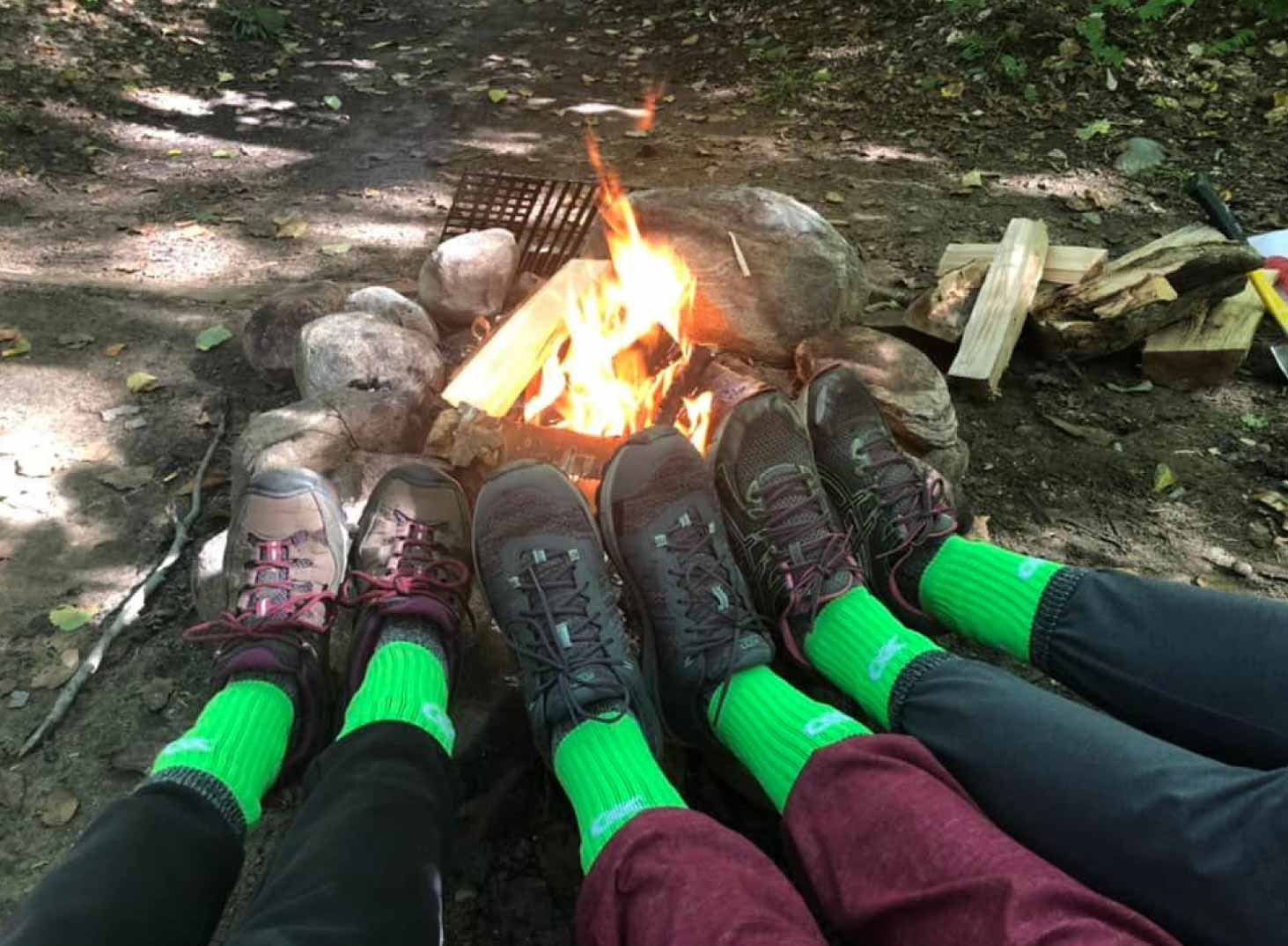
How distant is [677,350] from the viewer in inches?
103

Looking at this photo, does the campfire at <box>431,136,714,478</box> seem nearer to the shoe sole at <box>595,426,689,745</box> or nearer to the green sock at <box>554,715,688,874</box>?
the shoe sole at <box>595,426,689,745</box>

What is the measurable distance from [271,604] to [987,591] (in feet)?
5.30

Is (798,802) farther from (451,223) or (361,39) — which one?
Answer: (361,39)

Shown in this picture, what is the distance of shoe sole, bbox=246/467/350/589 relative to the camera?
2213mm

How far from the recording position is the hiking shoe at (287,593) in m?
1.92

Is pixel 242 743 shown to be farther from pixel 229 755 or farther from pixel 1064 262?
pixel 1064 262

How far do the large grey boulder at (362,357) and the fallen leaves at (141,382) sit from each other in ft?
2.27

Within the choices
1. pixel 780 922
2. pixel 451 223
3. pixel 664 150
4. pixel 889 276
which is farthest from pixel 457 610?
pixel 664 150

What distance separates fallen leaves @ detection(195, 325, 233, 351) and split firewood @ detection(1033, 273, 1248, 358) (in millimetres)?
3016

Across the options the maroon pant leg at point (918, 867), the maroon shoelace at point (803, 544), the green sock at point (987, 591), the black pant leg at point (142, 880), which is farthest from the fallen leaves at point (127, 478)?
the green sock at point (987, 591)

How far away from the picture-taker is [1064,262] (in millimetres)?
3543

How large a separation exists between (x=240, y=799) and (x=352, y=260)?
9.33 feet

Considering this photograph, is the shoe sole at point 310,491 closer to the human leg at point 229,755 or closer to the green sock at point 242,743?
the human leg at point 229,755

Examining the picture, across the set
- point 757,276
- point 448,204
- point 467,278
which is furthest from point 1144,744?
point 448,204
